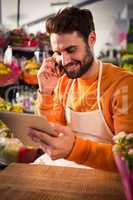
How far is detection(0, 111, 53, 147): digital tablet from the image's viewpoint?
59.2 inches

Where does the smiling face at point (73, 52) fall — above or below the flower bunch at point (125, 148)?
above

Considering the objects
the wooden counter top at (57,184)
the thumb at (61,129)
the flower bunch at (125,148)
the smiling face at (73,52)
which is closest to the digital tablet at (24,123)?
the thumb at (61,129)

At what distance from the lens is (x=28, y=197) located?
139cm

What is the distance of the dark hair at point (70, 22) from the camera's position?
2023 millimetres

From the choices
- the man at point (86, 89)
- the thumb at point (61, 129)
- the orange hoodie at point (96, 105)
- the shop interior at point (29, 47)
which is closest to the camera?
the thumb at point (61, 129)

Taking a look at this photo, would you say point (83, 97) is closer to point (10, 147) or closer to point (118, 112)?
point (118, 112)

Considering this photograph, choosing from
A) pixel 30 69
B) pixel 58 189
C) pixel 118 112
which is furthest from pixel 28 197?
pixel 30 69

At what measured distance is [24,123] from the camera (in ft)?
5.26

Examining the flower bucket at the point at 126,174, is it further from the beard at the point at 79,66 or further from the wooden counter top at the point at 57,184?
the beard at the point at 79,66

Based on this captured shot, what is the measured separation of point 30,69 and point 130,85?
1.88m

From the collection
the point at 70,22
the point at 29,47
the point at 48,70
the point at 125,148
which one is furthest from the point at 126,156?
the point at 29,47

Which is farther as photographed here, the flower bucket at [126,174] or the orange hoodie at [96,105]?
the orange hoodie at [96,105]

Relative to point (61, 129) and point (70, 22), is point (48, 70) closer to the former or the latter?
point (70, 22)

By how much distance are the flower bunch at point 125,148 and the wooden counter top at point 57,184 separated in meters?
0.32
